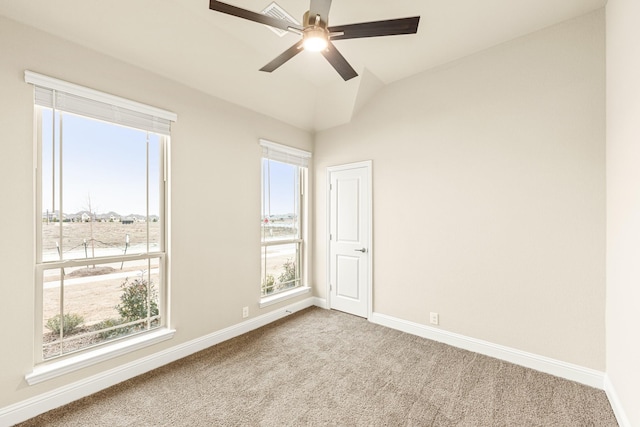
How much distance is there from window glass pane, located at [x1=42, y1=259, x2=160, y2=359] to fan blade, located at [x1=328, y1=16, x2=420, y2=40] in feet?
8.62

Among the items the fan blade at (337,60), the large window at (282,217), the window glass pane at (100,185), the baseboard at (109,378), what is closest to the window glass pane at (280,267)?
the large window at (282,217)

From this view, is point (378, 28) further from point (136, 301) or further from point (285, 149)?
point (136, 301)

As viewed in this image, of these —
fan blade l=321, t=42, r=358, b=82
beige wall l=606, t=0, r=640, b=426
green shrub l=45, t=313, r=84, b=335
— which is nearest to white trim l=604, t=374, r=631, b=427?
beige wall l=606, t=0, r=640, b=426

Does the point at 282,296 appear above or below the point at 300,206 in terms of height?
below

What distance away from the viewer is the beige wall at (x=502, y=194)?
2.26 meters

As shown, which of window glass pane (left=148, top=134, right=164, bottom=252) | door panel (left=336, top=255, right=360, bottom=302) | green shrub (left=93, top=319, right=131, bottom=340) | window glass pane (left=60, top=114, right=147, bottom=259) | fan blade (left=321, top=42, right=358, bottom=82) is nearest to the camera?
fan blade (left=321, top=42, right=358, bottom=82)

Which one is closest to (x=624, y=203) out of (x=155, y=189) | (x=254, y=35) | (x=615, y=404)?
(x=615, y=404)

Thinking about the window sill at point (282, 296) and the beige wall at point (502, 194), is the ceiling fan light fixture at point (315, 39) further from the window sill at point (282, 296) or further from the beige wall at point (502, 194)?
the window sill at point (282, 296)

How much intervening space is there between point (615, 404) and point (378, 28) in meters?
3.15

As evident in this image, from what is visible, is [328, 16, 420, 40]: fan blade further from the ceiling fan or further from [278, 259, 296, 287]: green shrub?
[278, 259, 296, 287]: green shrub

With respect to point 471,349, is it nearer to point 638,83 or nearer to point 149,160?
point 638,83

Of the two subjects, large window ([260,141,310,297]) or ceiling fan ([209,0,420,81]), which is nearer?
ceiling fan ([209,0,420,81])

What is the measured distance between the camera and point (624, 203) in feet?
5.90

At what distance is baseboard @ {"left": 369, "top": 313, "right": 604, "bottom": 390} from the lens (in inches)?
88.4
